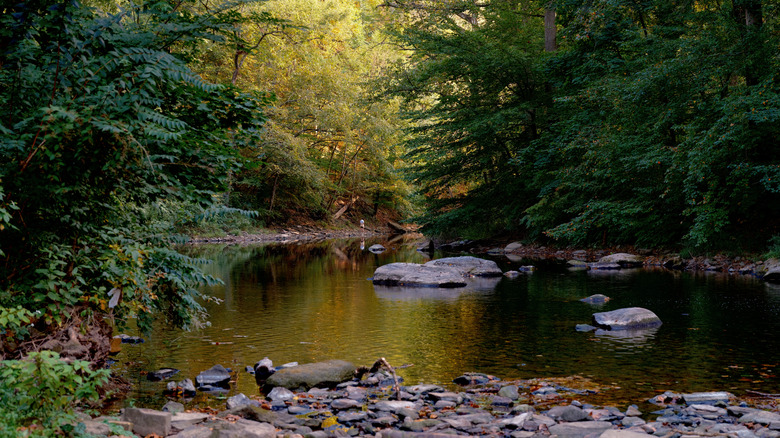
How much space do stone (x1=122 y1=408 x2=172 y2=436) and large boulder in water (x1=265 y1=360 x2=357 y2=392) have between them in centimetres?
235

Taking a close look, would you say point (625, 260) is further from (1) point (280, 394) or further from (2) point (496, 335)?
(1) point (280, 394)

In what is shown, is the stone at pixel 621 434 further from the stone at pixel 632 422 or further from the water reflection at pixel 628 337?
the water reflection at pixel 628 337

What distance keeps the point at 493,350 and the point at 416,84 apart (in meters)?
22.3

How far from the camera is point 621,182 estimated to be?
2344 cm

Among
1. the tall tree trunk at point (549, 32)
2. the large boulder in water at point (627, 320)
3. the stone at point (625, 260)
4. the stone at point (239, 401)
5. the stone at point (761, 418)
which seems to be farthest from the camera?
the tall tree trunk at point (549, 32)

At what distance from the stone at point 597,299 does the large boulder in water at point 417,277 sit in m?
4.57

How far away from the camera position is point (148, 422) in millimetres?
5164

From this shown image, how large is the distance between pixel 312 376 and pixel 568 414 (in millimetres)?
3083

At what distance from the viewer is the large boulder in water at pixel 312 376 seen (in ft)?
24.6

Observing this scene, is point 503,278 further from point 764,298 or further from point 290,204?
point 290,204

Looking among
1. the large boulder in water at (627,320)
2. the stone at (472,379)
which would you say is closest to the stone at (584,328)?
the large boulder in water at (627,320)

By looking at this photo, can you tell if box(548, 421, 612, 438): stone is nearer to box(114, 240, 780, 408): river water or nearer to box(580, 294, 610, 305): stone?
box(114, 240, 780, 408): river water

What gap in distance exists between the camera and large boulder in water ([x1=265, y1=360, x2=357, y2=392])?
751 centimetres

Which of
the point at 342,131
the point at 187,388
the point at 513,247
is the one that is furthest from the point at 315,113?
the point at 187,388
